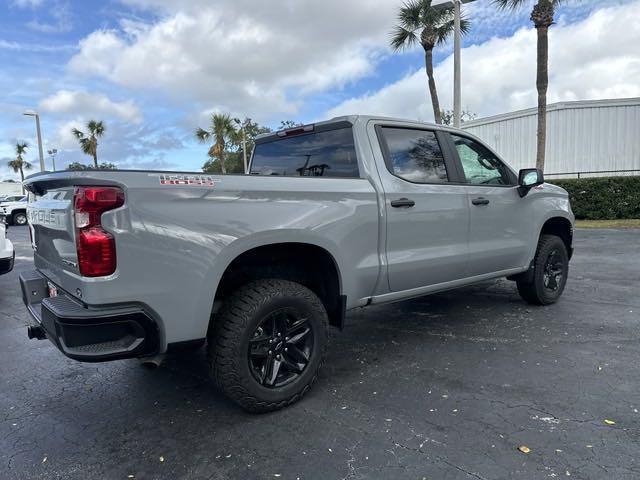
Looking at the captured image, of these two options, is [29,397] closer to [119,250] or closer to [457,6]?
[119,250]

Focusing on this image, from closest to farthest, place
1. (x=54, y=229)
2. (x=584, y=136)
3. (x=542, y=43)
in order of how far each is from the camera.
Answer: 1. (x=54, y=229)
2. (x=542, y=43)
3. (x=584, y=136)

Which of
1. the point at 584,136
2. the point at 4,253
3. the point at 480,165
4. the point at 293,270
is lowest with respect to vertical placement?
the point at 4,253

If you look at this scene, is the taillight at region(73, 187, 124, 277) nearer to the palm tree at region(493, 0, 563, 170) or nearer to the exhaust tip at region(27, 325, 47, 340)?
the exhaust tip at region(27, 325, 47, 340)

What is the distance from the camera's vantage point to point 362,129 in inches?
142

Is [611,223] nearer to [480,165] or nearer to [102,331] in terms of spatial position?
[480,165]

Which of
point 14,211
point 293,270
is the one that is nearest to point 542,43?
point 293,270

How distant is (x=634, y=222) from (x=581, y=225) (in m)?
1.56

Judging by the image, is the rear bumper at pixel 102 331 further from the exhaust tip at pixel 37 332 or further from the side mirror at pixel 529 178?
the side mirror at pixel 529 178

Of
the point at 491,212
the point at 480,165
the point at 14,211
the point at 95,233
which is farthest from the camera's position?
the point at 14,211

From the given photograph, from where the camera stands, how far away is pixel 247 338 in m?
2.83

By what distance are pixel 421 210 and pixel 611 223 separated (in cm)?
1439

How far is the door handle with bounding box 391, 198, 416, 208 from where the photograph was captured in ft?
11.7

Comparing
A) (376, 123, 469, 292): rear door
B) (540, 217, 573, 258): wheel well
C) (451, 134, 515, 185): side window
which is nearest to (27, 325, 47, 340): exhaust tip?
(376, 123, 469, 292): rear door

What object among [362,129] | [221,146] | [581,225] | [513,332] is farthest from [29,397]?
[221,146]
